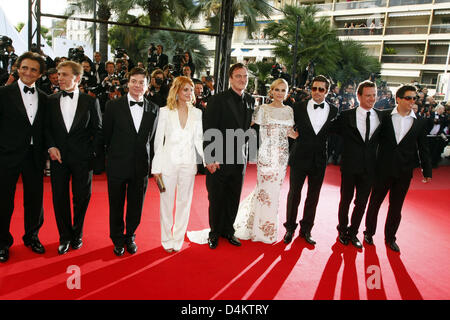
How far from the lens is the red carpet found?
Answer: 278cm

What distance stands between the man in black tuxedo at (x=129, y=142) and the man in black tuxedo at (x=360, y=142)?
1.99 meters

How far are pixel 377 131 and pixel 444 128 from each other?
7187 mm

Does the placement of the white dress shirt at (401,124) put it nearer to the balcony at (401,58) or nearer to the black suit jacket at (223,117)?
the black suit jacket at (223,117)

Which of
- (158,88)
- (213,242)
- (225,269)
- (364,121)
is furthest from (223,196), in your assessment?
(158,88)

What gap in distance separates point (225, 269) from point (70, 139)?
1.78m

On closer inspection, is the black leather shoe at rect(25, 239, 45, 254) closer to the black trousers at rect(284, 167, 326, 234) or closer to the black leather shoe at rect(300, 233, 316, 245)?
the black trousers at rect(284, 167, 326, 234)

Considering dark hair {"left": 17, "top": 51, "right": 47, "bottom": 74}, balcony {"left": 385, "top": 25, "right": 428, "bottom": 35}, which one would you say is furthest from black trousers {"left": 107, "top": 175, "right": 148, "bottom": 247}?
balcony {"left": 385, "top": 25, "right": 428, "bottom": 35}

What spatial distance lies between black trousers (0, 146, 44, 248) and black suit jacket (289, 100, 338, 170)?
2507mm

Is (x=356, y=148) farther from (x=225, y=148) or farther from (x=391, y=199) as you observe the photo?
(x=225, y=148)

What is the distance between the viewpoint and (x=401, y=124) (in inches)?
145

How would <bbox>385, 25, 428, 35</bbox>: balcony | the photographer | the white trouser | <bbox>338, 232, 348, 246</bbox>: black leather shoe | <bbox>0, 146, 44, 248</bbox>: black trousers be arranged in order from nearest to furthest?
<bbox>0, 146, 44, 248</bbox>: black trousers < the white trouser < <bbox>338, 232, 348, 246</bbox>: black leather shoe < the photographer < <bbox>385, 25, 428, 35</bbox>: balcony

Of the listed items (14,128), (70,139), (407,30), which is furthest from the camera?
(407,30)

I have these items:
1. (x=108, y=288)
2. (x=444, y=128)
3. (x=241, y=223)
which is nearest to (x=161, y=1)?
(x=444, y=128)

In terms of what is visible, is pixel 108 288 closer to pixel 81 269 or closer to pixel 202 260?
pixel 81 269
